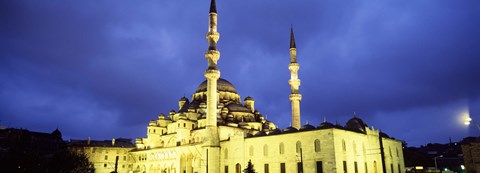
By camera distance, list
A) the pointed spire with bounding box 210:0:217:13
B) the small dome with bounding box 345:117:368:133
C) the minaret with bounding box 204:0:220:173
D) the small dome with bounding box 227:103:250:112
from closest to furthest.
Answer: the small dome with bounding box 345:117:368:133, the minaret with bounding box 204:0:220:173, the pointed spire with bounding box 210:0:217:13, the small dome with bounding box 227:103:250:112

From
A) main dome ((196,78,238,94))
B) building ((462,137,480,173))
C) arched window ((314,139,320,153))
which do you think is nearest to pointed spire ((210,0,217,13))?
main dome ((196,78,238,94))

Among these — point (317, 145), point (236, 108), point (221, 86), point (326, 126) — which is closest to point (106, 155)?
point (221, 86)

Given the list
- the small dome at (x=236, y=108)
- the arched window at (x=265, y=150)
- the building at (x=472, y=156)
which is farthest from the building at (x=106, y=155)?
the building at (x=472, y=156)

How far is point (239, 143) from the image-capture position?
3841 cm

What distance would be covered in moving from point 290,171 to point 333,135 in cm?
550

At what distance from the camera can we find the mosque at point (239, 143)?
3247 cm

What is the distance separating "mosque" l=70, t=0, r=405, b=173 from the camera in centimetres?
3247

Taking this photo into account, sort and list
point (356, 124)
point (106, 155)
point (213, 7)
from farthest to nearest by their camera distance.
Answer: point (106, 155) < point (213, 7) < point (356, 124)

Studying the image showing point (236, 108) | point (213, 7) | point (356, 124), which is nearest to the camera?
point (356, 124)

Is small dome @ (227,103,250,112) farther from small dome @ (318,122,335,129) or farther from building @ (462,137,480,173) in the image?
building @ (462,137,480,173)

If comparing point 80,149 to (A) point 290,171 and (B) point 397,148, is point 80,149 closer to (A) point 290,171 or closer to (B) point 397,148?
(A) point 290,171

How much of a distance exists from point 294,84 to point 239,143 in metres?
11.3

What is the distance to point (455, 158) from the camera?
6041cm

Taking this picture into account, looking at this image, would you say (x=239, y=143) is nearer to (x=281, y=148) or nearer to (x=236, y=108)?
(x=281, y=148)
